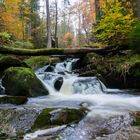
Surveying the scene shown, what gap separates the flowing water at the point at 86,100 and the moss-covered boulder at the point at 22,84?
15.8 inches

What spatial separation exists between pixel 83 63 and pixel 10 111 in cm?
610

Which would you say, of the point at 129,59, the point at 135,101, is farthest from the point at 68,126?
the point at 129,59

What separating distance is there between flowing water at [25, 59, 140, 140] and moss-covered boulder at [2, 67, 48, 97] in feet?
1.32

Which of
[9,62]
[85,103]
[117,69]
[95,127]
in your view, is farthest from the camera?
[9,62]

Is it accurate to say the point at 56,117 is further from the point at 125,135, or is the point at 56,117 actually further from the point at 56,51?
the point at 56,51

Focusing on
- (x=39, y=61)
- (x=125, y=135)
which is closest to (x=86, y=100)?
(x=125, y=135)

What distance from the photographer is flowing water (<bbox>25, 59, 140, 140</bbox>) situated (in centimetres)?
534

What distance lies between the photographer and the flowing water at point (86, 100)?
5340 mm

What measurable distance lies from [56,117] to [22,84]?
3.43 metres

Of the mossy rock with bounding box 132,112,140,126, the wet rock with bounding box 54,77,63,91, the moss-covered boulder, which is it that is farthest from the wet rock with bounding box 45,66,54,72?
the mossy rock with bounding box 132,112,140,126

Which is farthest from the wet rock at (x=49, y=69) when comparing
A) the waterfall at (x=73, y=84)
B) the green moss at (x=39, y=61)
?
the waterfall at (x=73, y=84)

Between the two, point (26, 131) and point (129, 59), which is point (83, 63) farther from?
point (26, 131)

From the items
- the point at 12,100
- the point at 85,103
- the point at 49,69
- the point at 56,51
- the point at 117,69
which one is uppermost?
the point at 56,51

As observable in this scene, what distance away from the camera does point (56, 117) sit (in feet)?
18.6
